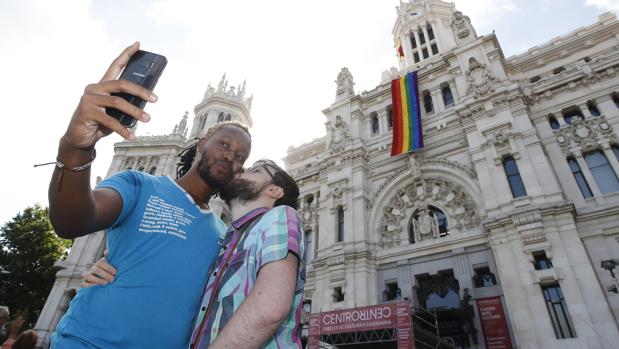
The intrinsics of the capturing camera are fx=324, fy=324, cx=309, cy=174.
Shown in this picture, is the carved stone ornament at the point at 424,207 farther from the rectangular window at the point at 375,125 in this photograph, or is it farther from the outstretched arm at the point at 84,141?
the outstretched arm at the point at 84,141

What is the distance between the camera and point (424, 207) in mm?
18047

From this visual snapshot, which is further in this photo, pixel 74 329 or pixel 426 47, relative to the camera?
pixel 426 47

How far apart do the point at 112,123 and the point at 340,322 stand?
13.7 m

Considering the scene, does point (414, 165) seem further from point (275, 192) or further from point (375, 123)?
point (275, 192)

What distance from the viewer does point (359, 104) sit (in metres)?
25.5

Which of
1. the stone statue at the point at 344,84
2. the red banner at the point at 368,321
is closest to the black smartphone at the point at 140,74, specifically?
the red banner at the point at 368,321

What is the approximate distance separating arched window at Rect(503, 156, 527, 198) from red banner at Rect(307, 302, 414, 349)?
7.92m

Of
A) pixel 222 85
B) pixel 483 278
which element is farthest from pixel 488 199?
pixel 222 85

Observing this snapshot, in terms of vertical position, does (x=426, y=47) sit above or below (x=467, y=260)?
above

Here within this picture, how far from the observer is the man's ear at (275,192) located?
295 cm

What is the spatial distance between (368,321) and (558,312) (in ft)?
23.0

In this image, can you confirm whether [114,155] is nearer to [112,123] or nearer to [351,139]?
[351,139]

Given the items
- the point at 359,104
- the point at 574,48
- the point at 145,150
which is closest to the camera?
the point at 574,48

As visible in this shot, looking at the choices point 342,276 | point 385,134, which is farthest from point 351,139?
point 342,276
